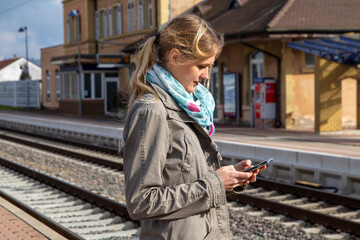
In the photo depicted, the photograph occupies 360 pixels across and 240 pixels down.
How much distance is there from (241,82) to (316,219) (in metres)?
17.5

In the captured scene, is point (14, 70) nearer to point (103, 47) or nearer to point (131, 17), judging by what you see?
point (103, 47)

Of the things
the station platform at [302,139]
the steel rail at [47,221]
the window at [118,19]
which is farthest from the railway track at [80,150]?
the window at [118,19]

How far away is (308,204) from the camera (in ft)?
29.7

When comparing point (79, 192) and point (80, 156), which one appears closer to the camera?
point (79, 192)

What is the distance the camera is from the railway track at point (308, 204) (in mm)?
7426

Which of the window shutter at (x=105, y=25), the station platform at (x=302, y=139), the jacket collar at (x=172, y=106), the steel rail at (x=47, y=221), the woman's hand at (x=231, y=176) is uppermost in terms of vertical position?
the window shutter at (x=105, y=25)

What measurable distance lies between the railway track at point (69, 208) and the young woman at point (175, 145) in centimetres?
454

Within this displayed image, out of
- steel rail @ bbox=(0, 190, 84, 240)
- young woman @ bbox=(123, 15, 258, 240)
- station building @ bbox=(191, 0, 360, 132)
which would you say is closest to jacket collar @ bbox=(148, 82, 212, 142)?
young woman @ bbox=(123, 15, 258, 240)

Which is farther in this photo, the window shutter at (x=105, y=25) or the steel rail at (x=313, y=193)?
the window shutter at (x=105, y=25)

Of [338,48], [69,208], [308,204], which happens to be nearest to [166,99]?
[308,204]

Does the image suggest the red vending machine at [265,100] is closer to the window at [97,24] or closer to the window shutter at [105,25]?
the window shutter at [105,25]

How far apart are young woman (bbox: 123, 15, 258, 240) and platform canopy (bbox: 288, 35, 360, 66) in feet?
49.1

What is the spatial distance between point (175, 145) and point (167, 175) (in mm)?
118

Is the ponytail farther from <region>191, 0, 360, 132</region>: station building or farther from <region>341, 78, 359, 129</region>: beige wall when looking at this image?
<region>341, 78, 359, 129</region>: beige wall
